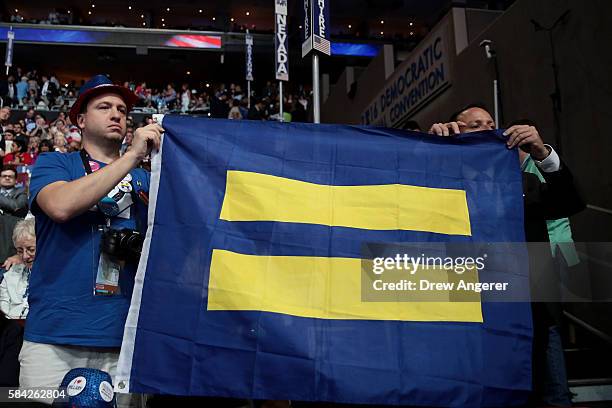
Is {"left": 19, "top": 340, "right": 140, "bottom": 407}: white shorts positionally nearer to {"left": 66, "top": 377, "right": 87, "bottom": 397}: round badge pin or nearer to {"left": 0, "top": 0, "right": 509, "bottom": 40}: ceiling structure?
{"left": 66, "top": 377, "right": 87, "bottom": 397}: round badge pin

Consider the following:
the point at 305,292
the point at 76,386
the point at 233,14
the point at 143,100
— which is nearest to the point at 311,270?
the point at 305,292

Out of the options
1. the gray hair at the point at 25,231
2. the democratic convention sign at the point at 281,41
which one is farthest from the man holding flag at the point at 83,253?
the democratic convention sign at the point at 281,41

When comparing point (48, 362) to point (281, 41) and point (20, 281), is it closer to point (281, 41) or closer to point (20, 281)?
point (20, 281)

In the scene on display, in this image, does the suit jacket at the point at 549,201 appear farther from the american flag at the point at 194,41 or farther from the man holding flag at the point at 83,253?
the american flag at the point at 194,41

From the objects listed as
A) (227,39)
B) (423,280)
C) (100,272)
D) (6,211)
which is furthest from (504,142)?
(227,39)

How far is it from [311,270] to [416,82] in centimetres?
816

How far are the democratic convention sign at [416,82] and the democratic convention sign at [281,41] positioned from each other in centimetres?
316

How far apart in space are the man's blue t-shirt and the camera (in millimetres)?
39

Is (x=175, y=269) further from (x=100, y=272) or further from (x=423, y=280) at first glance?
(x=423, y=280)

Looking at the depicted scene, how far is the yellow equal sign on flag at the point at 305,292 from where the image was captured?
6.98 ft

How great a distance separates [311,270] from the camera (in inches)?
86.7

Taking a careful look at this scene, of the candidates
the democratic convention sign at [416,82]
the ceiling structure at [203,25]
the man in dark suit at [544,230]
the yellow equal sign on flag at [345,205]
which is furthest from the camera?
the ceiling structure at [203,25]

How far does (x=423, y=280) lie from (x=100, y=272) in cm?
129

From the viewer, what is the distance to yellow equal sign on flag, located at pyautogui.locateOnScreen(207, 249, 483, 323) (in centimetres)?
213
